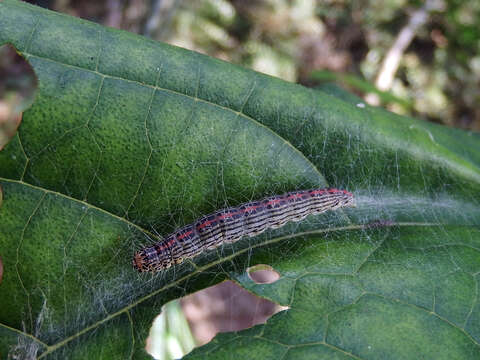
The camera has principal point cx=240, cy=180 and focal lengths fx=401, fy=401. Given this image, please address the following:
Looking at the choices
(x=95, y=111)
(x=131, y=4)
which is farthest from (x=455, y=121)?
(x=95, y=111)

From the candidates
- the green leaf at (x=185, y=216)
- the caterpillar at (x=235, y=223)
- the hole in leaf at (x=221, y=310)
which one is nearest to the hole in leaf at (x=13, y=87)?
the hole in leaf at (x=221, y=310)

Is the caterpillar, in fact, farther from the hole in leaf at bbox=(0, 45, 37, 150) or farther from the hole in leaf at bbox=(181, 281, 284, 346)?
the hole in leaf at bbox=(0, 45, 37, 150)

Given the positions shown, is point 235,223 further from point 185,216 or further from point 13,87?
point 13,87

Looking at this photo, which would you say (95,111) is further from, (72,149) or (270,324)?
(270,324)

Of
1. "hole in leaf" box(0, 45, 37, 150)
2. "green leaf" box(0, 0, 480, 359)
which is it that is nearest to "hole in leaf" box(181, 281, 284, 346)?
"hole in leaf" box(0, 45, 37, 150)

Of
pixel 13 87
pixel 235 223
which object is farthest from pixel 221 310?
pixel 13 87

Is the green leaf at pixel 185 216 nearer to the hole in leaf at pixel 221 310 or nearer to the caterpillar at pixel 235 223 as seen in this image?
the caterpillar at pixel 235 223
